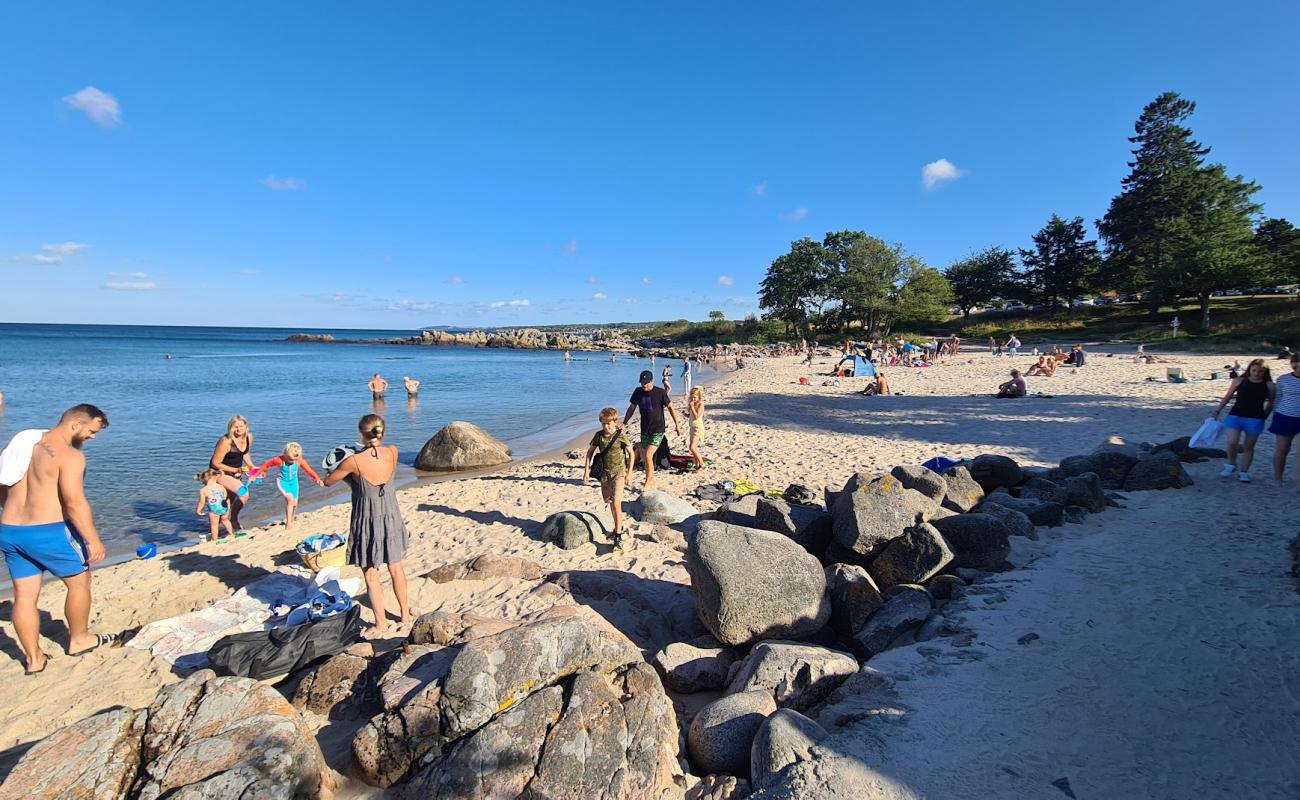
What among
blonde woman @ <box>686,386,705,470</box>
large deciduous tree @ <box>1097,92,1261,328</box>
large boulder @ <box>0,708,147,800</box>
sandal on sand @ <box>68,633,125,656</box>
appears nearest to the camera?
large boulder @ <box>0,708,147,800</box>

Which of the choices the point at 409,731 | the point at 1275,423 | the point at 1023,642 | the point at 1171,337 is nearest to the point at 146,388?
the point at 409,731

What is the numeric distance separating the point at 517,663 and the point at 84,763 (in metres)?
2.11

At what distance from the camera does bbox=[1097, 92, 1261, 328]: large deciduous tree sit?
35906 mm

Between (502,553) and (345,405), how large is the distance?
20612 mm

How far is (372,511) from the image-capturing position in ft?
15.7

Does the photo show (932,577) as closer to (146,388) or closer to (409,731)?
(409,731)

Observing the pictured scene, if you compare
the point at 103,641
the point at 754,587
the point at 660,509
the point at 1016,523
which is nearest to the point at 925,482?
the point at 1016,523

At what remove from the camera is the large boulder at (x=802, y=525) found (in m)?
5.83

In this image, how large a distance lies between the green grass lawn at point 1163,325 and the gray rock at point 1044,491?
30848mm

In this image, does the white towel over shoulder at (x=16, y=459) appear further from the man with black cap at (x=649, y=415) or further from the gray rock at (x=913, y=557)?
the gray rock at (x=913, y=557)

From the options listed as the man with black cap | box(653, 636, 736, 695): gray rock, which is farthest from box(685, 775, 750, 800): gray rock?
the man with black cap

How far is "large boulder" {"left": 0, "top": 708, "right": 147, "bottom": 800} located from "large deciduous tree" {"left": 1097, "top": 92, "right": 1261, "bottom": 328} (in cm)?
5046

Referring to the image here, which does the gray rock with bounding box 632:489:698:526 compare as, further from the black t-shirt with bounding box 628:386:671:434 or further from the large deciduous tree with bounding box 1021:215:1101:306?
the large deciduous tree with bounding box 1021:215:1101:306

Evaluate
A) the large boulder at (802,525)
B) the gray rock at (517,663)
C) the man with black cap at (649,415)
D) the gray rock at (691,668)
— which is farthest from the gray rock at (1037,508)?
the gray rock at (517,663)
